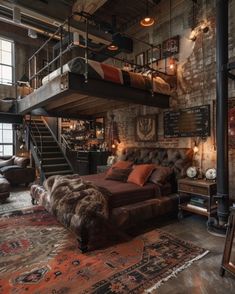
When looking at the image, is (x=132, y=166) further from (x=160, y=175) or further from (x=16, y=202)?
(x=16, y=202)

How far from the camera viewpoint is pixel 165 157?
15.3 feet

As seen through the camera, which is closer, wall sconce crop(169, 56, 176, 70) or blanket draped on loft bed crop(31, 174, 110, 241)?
blanket draped on loft bed crop(31, 174, 110, 241)

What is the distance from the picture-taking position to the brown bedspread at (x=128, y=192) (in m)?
3.26

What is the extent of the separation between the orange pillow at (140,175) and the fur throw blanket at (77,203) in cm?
81

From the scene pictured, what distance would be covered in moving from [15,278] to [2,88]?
815 centimetres

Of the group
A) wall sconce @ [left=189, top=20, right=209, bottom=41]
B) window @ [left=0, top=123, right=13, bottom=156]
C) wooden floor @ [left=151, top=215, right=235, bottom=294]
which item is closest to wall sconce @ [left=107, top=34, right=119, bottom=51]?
wall sconce @ [left=189, top=20, right=209, bottom=41]

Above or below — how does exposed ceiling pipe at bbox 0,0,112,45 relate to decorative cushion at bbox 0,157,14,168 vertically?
above

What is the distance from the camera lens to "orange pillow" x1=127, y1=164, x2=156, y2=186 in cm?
386

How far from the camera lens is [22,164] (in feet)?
22.2

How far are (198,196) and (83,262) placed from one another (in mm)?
2282

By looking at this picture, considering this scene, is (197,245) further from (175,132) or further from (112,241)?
(175,132)

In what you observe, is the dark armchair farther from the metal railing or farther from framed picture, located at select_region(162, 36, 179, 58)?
framed picture, located at select_region(162, 36, 179, 58)

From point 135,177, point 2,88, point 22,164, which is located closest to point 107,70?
point 135,177

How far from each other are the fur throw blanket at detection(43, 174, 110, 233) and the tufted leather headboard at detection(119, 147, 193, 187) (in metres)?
1.74
